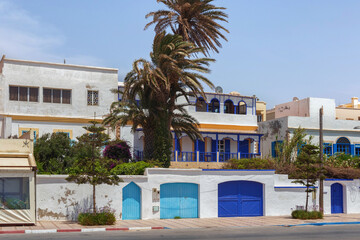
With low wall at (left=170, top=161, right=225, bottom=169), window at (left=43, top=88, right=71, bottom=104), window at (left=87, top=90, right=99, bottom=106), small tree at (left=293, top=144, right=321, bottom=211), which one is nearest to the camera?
small tree at (left=293, top=144, right=321, bottom=211)

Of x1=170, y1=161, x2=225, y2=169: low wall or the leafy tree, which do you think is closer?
the leafy tree

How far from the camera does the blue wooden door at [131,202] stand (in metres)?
24.8

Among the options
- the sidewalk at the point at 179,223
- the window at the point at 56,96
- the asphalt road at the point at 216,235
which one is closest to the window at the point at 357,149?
the sidewalk at the point at 179,223

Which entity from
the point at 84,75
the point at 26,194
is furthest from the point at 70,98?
the point at 26,194

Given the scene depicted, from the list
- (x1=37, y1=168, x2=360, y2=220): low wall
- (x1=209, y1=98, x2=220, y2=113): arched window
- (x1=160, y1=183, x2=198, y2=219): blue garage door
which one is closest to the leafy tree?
(x1=37, y1=168, x2=360, y2=220): low wall

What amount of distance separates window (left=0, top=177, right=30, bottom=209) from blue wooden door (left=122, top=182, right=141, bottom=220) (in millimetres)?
5079

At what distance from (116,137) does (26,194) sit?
493 inches

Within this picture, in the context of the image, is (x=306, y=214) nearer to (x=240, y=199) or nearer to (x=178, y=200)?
(x=240, y=199)

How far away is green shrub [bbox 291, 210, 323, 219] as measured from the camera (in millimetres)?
26156

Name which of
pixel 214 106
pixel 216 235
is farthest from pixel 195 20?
pixel 216 235

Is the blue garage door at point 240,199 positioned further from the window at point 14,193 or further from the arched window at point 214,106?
the arched window at point 214,106

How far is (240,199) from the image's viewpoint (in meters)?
27.7

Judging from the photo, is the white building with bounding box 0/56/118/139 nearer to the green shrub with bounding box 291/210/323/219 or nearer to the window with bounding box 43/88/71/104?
the window with bounding box 43/88/71/104

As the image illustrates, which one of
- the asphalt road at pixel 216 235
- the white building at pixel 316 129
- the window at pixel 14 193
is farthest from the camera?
the white building at pixel 316 129
